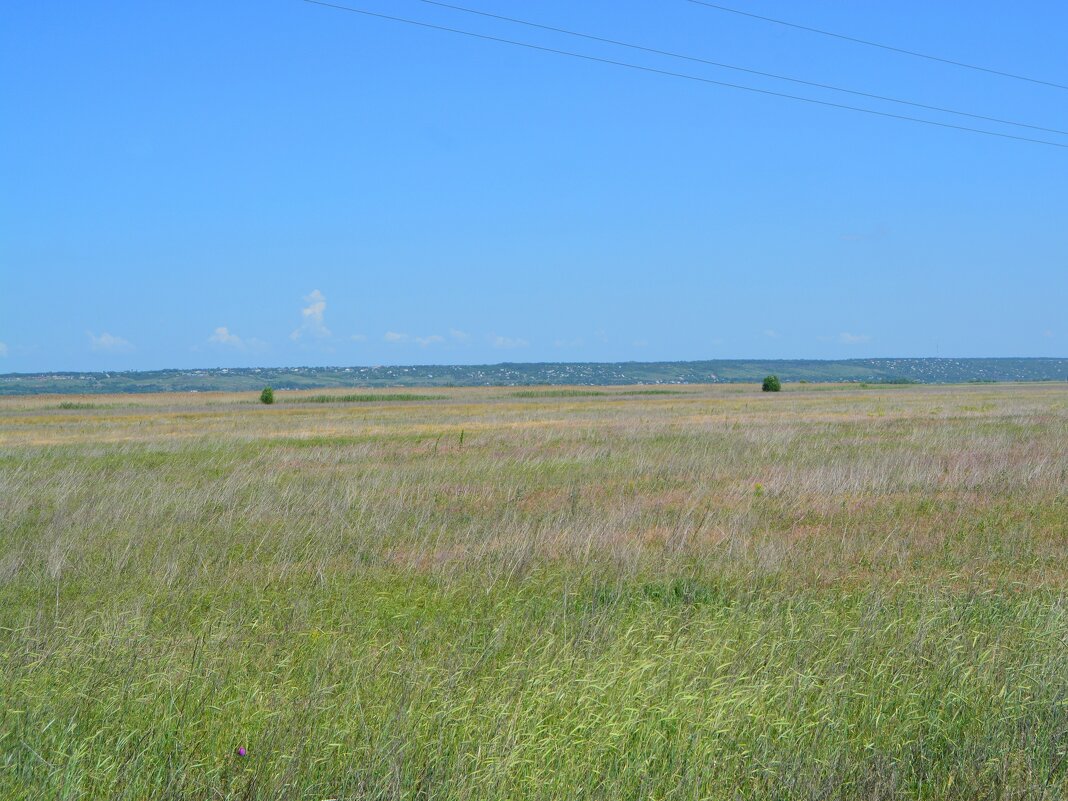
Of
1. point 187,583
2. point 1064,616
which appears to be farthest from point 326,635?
point 1064,616

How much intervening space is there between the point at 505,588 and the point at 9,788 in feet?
15.7

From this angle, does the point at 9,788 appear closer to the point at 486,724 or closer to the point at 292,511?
the point at 486,724

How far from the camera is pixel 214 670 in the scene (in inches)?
237

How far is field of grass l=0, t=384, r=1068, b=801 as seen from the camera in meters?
4.90

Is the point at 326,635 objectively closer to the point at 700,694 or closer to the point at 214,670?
the point at 214,670

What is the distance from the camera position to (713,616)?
7645mm

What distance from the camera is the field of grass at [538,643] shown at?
4.90 m

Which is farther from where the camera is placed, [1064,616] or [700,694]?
[1064,616]

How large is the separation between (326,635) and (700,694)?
9.34 ft

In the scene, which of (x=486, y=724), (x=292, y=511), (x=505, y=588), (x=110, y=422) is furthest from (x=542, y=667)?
(x=110, y=422)

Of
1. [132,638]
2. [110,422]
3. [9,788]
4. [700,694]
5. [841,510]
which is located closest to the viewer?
[9,788]

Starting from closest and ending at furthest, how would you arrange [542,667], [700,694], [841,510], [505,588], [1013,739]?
[1013,739] < [700,694] < [542,667] < [505,588] < [841,510]

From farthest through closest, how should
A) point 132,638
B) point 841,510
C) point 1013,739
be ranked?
point 841,510 < point 132,638 < point 1013,739

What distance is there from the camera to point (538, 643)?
6.82 meters
